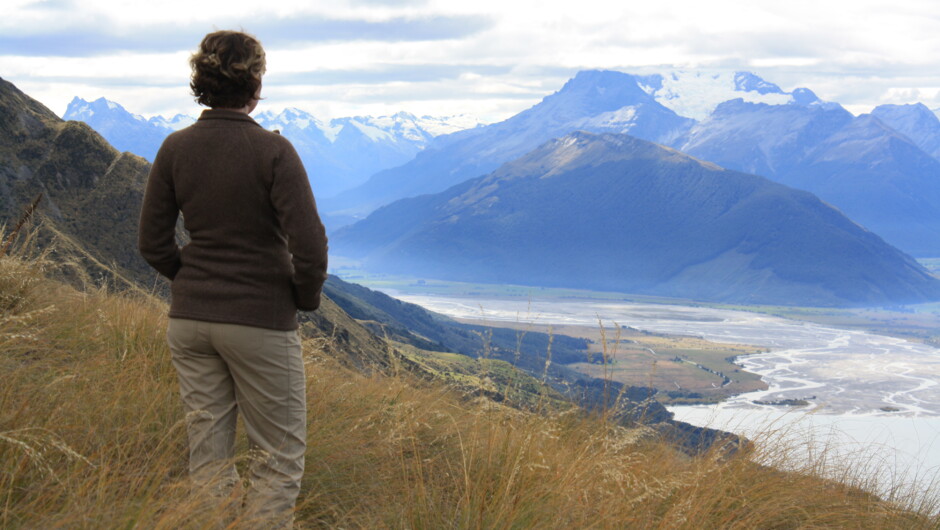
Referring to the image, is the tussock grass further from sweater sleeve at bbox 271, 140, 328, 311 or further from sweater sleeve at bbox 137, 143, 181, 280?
sweater sleeve at bbox 271, 140, 328, 311

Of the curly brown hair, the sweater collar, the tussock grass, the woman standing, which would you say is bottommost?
the tussock grass

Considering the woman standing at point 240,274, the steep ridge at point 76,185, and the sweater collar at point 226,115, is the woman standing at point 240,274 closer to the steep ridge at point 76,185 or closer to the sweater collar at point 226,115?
the sweater collar at point 226,115

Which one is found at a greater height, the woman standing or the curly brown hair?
the curly brown hair

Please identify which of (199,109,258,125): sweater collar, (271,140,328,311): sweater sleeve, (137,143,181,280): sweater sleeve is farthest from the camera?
(137,143,181,280): sweater sleeve

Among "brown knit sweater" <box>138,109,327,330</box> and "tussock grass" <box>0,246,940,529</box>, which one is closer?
"tussock grass" <box>0,246,940,529</box>

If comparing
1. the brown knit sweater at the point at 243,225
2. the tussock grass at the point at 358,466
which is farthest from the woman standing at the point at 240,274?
the tussock grass at the point at 358,466

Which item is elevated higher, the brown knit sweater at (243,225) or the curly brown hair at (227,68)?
the curly brown hair at (227,68)

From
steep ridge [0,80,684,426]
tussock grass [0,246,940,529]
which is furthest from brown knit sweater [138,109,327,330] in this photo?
steep ridge [0,80,684,426]

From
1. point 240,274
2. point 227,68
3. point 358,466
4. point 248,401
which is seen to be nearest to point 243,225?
point 240,274

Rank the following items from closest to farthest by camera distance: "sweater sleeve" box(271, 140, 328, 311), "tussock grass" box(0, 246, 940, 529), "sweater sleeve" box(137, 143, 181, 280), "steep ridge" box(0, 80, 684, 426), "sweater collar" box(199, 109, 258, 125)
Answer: "tussock grass" box(0, 246, 940, 529)
"sweater sleeve" box(271, 140, 328, 311)
"sweater collar" box(199, 109, 258, 125)
"sweater sleeve" box(137, 143, 181, 280)
"steep ridge" box(0, 80, 684, 426)

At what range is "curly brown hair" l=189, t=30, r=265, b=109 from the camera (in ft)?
11.8

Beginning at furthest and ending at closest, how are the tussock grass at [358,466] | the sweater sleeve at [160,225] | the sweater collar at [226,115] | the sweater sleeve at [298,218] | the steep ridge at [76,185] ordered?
the steep ridge at [76,185] < the sweater sleeve at [160,225] < the sweater collar at [226,115] < the sweater sleeve at [298,218] < the tussock grass at [358,466]

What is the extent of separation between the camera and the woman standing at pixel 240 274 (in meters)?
3.61

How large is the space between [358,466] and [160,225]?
182cm
